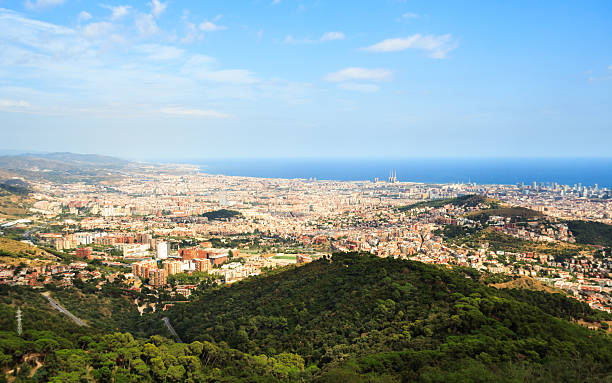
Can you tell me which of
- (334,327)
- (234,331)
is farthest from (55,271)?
(334,327)

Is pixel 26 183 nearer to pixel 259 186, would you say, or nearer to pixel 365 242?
pixel 259 186

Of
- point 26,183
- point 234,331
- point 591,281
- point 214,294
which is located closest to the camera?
point 234,331

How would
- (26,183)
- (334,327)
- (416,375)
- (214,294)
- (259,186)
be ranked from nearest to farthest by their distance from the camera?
(416,375) < (334,327) < (214,294) < (26,183) < (259,186)

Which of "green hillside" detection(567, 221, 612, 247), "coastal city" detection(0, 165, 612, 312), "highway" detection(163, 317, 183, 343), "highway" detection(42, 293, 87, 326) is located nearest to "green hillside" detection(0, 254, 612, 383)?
"highway" detection(163, 317, 183, 343)

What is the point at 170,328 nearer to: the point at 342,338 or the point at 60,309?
the point at 60,309

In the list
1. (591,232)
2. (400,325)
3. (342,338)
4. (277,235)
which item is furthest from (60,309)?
(591,232)

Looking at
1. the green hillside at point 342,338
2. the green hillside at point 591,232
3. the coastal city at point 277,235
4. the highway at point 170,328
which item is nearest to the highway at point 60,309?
the green hillside at point 342,338

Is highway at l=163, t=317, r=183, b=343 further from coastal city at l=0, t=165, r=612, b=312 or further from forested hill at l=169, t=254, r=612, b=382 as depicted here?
coastal city at l=0, t=165, r=612, b=312

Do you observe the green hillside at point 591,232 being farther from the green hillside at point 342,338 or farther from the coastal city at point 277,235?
the green hillside at point 342,338
